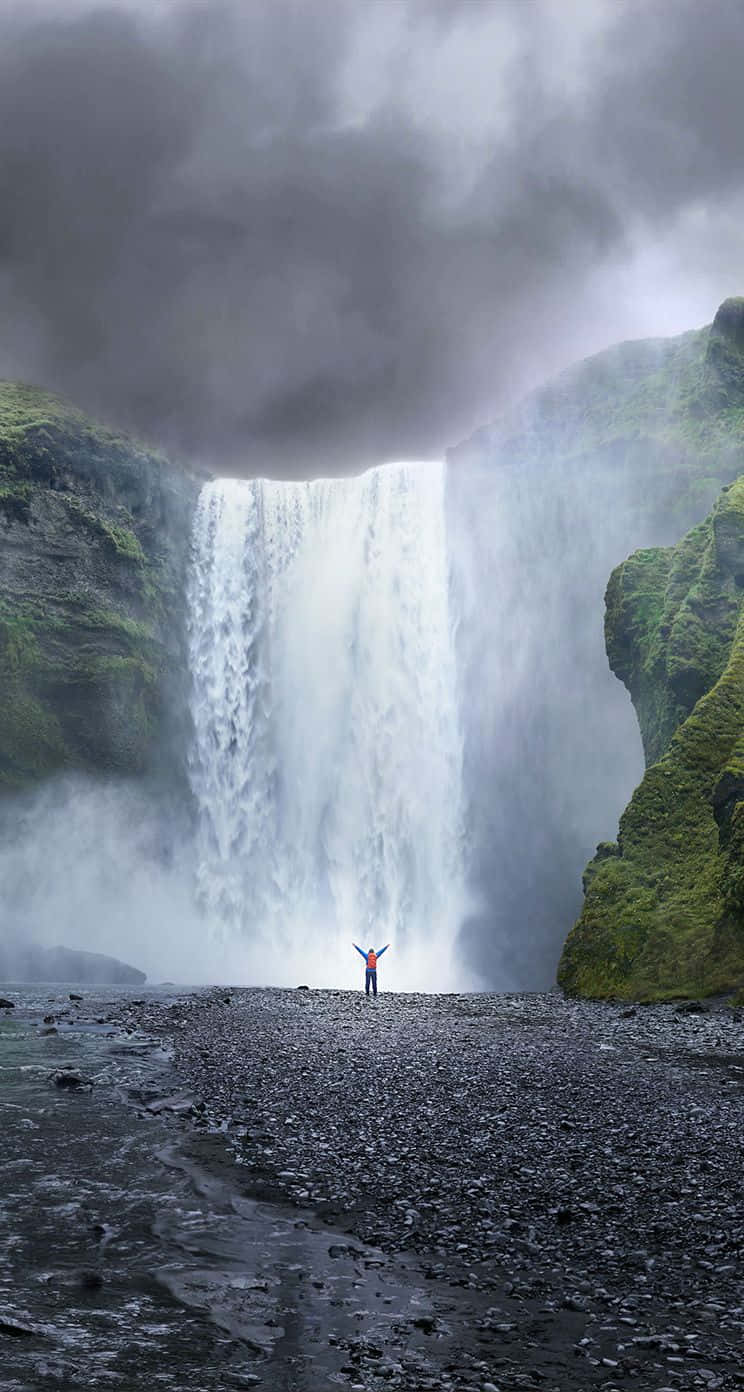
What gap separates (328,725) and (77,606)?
18852mm

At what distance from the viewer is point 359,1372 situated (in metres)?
6.42

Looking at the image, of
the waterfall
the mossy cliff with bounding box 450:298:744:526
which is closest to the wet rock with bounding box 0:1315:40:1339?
the waterfall

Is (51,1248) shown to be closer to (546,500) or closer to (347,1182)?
(347,1182)

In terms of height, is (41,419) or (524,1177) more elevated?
(41,419)

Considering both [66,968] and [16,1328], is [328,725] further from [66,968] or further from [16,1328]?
[16,1328]

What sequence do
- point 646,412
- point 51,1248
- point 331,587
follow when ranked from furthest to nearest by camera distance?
point 331,587 < point 646,412 < point 51,1248

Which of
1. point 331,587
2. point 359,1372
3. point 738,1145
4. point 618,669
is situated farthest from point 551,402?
point 359,1372

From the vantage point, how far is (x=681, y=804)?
36000 mm

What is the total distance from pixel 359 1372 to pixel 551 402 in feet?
231

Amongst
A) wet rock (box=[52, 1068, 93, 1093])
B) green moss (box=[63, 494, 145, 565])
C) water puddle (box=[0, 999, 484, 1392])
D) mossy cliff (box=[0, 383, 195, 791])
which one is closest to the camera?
water puddle (box=[0, 999, 484, 1392])

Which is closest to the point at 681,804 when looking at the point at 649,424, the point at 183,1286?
the point at 183,1286

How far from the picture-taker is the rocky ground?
662cm

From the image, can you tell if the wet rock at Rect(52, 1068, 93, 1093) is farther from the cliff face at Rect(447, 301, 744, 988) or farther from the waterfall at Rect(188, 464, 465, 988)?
the cliff face at Rect(447, 301, 744, 988)

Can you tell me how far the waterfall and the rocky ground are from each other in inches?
1468
